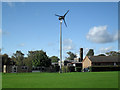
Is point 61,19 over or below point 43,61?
over

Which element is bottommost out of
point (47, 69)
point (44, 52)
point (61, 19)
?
point (47, 69)

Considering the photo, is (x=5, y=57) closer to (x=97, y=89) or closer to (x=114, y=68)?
(x=114, y=68)

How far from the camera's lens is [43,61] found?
204 feet

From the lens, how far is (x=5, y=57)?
77.0 metres

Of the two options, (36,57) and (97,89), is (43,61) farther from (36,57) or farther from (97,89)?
(97,89)

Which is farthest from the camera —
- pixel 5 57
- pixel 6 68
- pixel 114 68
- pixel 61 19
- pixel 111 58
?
pixel 5 57

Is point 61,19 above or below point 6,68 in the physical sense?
above

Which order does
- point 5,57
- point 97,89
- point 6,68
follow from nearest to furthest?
point 97,89, point 6,68, point 5,57

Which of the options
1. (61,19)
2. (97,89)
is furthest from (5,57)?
(97,89)

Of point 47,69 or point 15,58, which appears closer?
point 47,69

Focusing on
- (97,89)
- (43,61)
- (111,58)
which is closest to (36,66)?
(43,61)

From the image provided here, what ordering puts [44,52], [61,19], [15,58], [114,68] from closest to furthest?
1. [61,19]
2. [114,68]
3. [44,52]
4. [15,58]

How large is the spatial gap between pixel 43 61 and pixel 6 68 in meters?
12.1

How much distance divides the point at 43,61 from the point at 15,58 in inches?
1390
